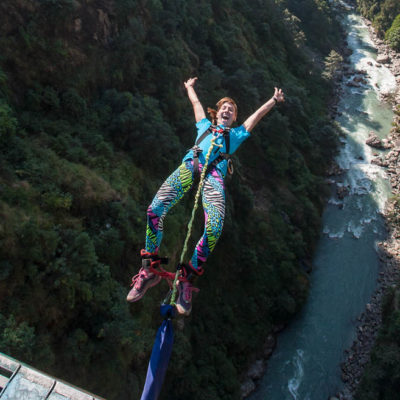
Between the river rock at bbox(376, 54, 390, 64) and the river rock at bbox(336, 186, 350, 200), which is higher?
the river rock at bbox(376, 54, 390, 64)

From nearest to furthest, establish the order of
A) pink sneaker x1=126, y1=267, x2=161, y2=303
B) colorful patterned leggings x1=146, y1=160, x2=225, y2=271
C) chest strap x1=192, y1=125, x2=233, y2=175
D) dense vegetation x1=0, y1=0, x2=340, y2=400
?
1. colorful patterned leggings x1=146, y1=160, x2=225, y2=271
2. pink sneaker x1=126, y1=267, x2=161, y2=303
3. chest strap x1=192, y1=125, x2=233, y2=175
4. dense vegetation x1=0, y1=0, x2=340, y2=400

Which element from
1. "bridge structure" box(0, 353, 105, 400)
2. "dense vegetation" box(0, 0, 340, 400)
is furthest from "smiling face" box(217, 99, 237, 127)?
"dense vegetation" box(0, 0, 340, 400)

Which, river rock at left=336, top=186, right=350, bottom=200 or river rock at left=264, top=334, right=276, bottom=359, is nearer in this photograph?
river rock at left=264, top=334, right=276, bottom=359

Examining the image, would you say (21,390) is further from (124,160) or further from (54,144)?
(124,160)


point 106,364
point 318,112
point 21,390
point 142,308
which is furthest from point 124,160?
point 318,112

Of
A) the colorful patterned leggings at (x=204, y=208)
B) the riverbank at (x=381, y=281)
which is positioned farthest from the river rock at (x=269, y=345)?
the colorful patterned leggings at (x=204, y=208)

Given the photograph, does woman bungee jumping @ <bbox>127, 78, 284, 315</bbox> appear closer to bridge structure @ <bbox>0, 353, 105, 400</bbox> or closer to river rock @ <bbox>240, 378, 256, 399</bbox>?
bridge structure @ <bbox>0, 353, 105, 400</bbox>
